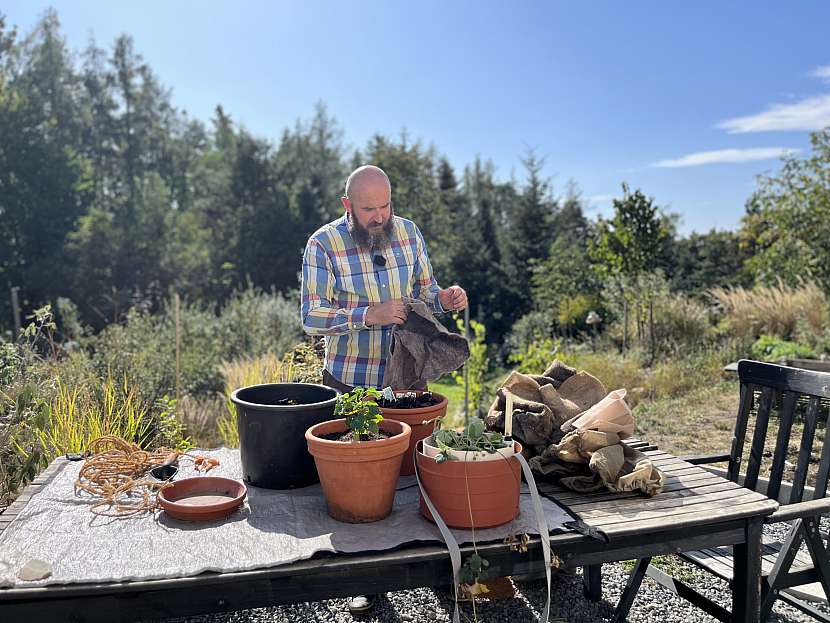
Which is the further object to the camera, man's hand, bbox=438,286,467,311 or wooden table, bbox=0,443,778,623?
man's hand, bbox=438,286,467,311

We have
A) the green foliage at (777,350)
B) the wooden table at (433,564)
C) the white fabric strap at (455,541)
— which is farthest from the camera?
the green foliage at (777,350)

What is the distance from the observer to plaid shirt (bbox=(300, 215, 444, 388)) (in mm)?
2439

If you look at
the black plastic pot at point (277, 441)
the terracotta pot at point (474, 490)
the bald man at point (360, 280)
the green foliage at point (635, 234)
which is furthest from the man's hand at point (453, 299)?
the green foliage at point (635, 234)

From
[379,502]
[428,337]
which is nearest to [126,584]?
[379,502]

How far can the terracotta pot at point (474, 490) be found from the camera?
1585 millimetres

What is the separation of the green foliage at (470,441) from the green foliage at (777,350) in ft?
20.9

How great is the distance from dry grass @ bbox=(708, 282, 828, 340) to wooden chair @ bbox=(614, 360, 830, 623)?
658 centimetres

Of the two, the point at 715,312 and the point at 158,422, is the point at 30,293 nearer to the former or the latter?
the point at 158,422

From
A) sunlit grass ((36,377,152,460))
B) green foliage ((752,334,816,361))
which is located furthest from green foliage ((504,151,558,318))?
sunlit grass ((36,377,152,460))

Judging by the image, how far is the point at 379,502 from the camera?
5.47 ft

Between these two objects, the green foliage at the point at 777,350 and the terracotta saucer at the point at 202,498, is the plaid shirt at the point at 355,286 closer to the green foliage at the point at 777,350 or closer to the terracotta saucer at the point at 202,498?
the terracotta saucer at the point at 202,498

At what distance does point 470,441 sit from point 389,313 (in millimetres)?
700

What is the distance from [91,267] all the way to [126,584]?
1977 centimetres

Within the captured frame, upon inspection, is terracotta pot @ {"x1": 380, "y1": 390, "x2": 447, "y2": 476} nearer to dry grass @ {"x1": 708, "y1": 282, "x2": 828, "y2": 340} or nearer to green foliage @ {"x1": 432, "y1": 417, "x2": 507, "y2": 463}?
green foliage @ {"x1": 432, "y1": 417, "x2": 507, "y2": 463}
